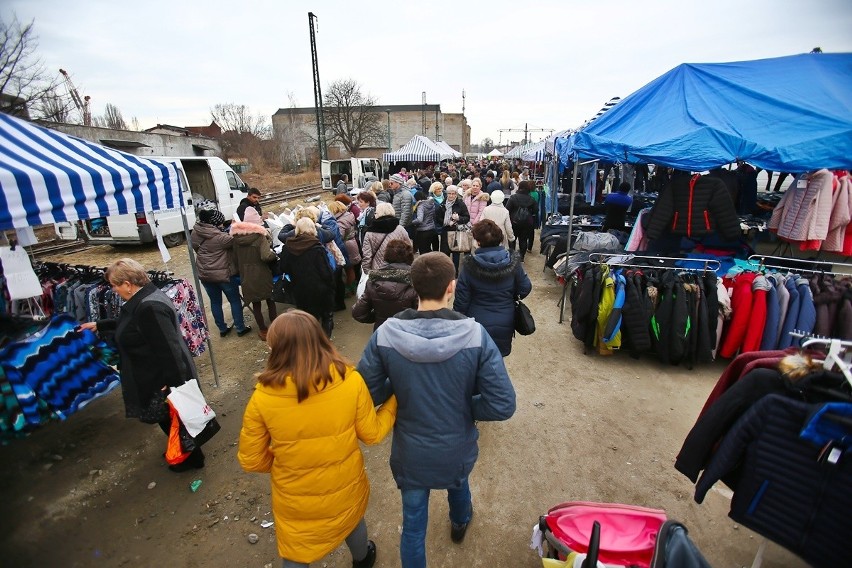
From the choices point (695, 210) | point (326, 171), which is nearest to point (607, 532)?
point (695, 210)

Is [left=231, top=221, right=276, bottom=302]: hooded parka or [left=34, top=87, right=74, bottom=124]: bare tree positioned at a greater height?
[left=34, top=87, right=74, bottom=124]: bare tree

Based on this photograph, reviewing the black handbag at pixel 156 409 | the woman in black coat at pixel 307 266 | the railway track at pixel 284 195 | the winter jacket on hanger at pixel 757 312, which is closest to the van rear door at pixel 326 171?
the railway track at pixel 284 195

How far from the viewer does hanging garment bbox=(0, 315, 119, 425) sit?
298cm

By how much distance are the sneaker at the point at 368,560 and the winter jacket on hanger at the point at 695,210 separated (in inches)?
189

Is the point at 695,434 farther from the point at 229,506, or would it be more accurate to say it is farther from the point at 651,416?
the point at 229,506

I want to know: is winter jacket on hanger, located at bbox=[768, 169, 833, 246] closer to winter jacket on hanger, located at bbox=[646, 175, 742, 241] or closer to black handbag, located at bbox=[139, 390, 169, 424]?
winter jacket on hanger, located at bbox=[646, 175, 742, 241]

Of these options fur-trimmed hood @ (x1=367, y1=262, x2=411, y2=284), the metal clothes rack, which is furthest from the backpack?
fur-trimmed hood @ (x1=367, y1=262, x2=411, y2=284)

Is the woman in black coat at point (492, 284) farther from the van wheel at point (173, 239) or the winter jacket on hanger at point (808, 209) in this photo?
the van wheel at point (173, 239)

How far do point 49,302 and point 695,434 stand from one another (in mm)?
5789

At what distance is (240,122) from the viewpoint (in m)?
53.4

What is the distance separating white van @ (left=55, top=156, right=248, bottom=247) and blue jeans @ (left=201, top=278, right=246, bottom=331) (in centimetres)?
462

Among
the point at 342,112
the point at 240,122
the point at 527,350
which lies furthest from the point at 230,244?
the point at 240,122

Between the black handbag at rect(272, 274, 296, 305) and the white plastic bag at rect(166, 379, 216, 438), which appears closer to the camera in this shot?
the white plastic bag at rect(166, 379, 216, 438)

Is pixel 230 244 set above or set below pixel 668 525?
above
